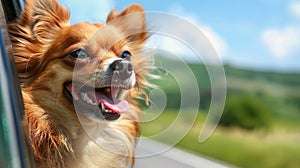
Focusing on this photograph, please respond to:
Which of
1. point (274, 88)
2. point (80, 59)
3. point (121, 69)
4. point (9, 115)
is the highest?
point (274, 88)

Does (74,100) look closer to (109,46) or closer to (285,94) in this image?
(109,46)

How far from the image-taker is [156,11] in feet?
6.68

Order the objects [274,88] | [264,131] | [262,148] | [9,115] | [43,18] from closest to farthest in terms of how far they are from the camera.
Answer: [9,115], [43,18], [274,88], [264,131], [262,148]

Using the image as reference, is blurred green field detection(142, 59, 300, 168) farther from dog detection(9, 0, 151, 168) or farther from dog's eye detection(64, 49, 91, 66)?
dog's eye detection(64, 49, 91, 66)

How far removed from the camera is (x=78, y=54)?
6.86 feet

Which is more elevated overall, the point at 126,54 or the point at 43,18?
the point at 43,18

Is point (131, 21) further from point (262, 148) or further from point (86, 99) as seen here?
point (262, 148)

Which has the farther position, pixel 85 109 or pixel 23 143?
pixel 85 109

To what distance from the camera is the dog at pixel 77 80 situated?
203 centimetres

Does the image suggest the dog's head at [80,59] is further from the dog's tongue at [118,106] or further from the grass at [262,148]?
the grass at [262,148]

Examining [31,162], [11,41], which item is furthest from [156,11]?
[31,162]

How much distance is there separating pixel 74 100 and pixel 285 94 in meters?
1.78

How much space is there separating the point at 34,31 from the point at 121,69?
0.41 m

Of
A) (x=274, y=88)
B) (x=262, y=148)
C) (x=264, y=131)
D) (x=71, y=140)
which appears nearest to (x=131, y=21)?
(x=71, y=140)
